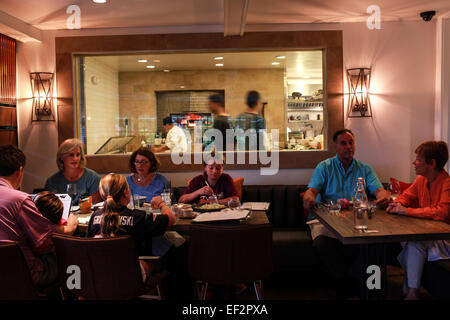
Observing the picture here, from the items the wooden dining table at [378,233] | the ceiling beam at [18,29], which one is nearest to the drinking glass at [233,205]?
the wooden dining table at [378,233]

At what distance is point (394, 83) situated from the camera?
4734 mm

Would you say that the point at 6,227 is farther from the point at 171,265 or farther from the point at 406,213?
the point at 406,213

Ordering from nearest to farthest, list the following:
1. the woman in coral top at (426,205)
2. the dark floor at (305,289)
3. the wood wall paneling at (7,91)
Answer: the woman in coral top at (426,205) < the dark floor at (305,289) < the wood wall paneling at (7,91)

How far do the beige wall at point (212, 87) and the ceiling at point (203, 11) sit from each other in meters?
1.28

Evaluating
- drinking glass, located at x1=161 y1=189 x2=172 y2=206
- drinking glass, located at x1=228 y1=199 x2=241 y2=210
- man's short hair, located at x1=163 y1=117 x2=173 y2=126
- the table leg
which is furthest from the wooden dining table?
man's short hair, located at x1=163 y1=117 x2=173 y2=126

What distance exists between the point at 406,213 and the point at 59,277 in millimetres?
2306

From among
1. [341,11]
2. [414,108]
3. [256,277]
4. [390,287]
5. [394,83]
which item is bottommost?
[390,287]

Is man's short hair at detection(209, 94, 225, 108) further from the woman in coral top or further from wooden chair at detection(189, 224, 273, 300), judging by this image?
wooden chair at detection(189, 224, 273, 300)

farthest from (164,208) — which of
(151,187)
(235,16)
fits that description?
(235,16)

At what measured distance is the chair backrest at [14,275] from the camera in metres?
2.04

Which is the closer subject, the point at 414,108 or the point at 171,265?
the point at 171,265

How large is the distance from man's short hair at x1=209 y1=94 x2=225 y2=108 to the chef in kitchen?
727 millimetres

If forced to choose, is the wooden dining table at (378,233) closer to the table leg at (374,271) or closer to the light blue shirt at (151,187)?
the table leg at (374,271)
